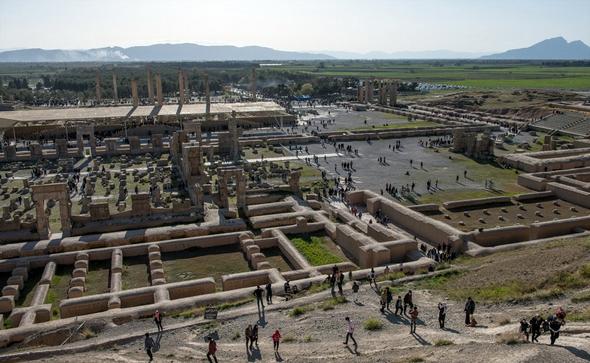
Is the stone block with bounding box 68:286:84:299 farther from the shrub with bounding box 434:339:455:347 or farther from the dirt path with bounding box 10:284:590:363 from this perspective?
the shrub with bounding box 434:339:455:347

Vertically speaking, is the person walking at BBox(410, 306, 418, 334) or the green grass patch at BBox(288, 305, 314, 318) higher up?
the person walking at BBox(410, 306, 418, 334)

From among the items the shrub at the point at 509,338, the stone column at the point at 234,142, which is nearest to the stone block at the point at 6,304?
the shrub at the point at 509,338

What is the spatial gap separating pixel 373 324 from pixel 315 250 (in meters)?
9.45

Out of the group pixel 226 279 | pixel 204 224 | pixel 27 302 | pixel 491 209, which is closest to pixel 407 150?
pixel 491 209

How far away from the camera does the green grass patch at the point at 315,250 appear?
23.3 m

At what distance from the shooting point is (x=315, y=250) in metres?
24.4

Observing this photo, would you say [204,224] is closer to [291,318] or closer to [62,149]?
[291,318]

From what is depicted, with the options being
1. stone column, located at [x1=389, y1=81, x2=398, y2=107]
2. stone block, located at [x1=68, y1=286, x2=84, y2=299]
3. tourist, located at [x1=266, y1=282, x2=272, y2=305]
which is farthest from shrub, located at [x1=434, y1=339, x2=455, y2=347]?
stone column, located at [x1=389, y1=81, x2=398, y2=107]

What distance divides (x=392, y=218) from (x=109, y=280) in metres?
15.3

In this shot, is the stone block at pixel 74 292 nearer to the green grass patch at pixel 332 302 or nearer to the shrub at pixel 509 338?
the green grass patch at pixel 332 302

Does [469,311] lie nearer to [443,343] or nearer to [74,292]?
[443,343]

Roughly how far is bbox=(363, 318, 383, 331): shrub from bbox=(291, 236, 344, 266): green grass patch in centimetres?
773

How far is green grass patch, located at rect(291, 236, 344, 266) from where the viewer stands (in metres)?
23.3

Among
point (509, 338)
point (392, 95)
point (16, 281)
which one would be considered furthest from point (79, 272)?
point (392, 95)
